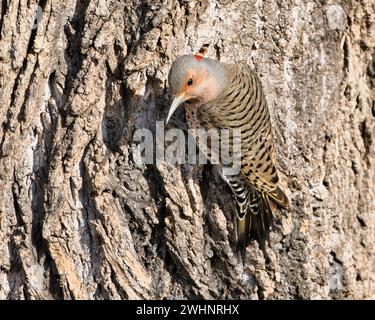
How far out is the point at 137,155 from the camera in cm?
340

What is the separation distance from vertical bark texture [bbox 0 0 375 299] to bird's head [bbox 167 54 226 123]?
133 millimetres

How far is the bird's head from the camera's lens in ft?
10.1

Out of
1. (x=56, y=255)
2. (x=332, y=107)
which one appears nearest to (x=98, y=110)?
(x=56, y=255)

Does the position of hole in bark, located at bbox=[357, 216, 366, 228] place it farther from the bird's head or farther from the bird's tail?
the bird's head

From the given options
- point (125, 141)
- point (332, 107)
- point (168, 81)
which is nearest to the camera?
point (168, 81)

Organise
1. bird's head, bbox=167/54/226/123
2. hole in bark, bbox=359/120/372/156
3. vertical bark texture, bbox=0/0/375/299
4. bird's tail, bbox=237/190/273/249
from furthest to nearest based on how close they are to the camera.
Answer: hole in bark, bbox=359/120/372/156 < bird's tail, bbox=237/190/273/249 < vertical bark texture, bbox=0/0/375/299 < bird's head, bbox=167/54/226/123

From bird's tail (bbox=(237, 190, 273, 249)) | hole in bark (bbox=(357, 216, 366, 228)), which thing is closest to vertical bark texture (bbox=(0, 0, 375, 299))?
bird's tail (bbox=(237, 190, 273, 249))

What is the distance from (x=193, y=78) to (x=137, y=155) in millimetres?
520

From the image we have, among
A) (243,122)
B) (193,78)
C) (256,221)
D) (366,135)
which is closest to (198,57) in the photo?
(193,78)

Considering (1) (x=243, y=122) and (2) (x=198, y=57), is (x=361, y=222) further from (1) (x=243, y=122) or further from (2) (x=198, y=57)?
(2) (x=198, y=57)

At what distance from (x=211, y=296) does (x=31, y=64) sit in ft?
5.11

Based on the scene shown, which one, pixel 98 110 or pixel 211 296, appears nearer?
pixel 98 110

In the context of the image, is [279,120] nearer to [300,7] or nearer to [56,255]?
[300,7]

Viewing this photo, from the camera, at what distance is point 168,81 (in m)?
3.16
